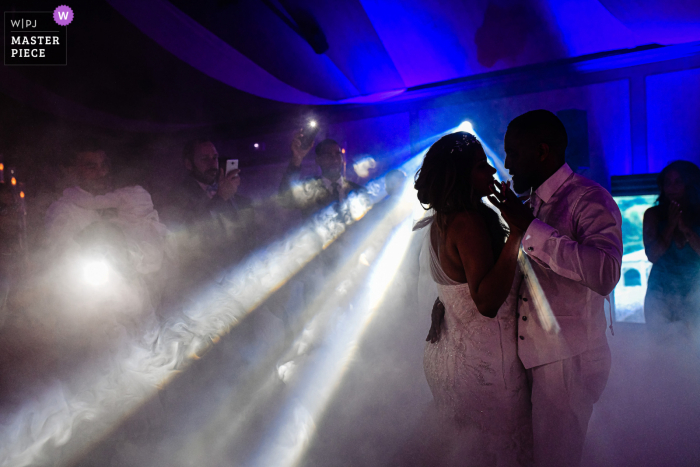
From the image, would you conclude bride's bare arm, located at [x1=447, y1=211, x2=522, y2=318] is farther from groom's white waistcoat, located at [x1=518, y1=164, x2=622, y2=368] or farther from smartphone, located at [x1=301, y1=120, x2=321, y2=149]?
smartphone, located at [x1=301, y1=120, x2=321, y2=149]

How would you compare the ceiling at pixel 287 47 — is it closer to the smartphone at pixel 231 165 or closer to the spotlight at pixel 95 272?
the smartphone at pixel 231 165

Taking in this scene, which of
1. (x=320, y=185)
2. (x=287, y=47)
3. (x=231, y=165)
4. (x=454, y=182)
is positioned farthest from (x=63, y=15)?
(x=454, y=182)

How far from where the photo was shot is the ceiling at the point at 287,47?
9.02ft

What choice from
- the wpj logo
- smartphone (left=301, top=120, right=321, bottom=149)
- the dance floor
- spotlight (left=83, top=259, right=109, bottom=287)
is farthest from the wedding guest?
the wpj logo

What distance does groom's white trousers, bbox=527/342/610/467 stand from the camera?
1299mm

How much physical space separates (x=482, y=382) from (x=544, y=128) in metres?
0.94

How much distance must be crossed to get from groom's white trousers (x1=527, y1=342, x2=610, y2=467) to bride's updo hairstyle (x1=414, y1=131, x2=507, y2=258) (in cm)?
44

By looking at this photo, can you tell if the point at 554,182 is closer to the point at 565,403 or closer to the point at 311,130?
the point at 565,403

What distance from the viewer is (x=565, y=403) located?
4.22ft

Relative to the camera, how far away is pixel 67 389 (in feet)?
8.38

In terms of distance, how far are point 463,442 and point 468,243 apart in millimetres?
784

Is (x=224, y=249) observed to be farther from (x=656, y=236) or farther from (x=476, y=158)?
(x=656, y=236)

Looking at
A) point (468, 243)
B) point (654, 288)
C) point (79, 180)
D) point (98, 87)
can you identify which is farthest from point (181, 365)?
point (654, 288)

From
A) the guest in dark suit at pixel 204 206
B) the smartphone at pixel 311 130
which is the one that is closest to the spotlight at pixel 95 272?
the guest in dark suit at pixel 204 206
